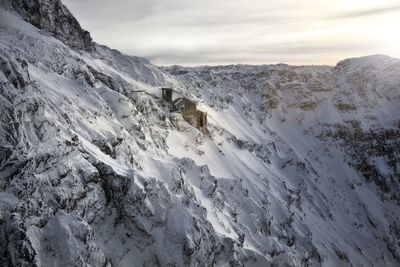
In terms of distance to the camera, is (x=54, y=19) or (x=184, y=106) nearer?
(x=54, y=19)

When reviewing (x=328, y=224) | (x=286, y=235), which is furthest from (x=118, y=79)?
(x=328, y=224)

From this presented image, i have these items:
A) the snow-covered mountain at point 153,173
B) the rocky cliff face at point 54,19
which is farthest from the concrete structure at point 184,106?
the rocky cliff face at point 54,19

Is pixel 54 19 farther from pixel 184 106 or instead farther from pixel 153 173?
pixel 153 173

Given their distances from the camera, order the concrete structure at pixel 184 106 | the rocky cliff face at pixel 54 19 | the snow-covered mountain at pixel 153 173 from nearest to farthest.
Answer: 1. the snow-covered mountain at pixel 153 173
2. the rocky cliff face at pixel 54 19
3. the concrete structure at pixel 184 106

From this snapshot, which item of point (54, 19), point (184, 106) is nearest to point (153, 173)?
point (184, 106)

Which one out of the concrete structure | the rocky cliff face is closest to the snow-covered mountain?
the rocky cliff face

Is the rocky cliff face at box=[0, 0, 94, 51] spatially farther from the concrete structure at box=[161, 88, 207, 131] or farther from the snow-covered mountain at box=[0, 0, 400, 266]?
the concrete structure at box=[161, 88, 207, 131]

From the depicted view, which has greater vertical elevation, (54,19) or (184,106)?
(54,19)

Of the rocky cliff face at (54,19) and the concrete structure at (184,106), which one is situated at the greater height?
the rocky cliff face at (54,19)

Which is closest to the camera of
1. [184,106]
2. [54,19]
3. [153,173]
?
[153,173]

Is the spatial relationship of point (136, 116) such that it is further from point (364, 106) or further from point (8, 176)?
point (364, 106)

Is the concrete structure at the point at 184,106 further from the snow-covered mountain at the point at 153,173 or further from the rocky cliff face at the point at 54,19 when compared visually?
the rocky cliff face at the point at 54,19
